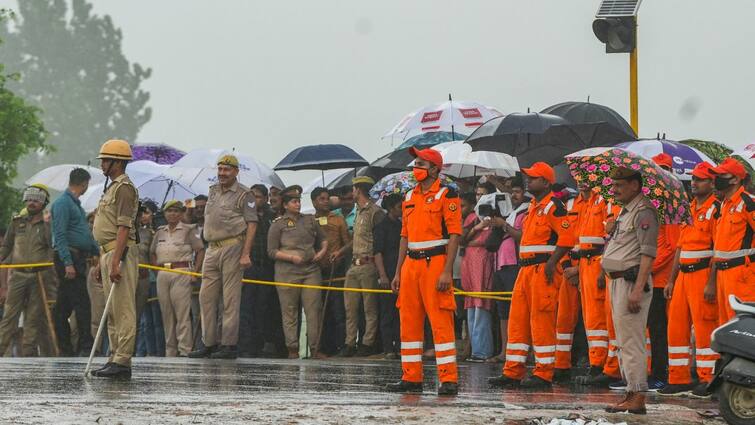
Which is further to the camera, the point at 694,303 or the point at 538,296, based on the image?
the point at 538,296

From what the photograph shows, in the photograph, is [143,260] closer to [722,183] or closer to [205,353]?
[205,353]

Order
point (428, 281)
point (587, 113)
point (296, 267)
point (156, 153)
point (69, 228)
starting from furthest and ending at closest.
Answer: point (156, 153)
point (587, 113)
point (296, 267)
point (69, 228)
point (428, 281)

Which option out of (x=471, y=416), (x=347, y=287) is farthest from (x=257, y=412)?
(x=347, y=287)

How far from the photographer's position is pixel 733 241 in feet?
42.4

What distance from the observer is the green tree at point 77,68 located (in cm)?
13050

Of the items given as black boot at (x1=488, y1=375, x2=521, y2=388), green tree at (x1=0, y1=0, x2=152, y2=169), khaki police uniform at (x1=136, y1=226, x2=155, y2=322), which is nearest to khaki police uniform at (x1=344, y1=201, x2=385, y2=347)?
khaki police uniform at (x1=136, y1=226, x2=155, y2=322)

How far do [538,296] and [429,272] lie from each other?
178cm

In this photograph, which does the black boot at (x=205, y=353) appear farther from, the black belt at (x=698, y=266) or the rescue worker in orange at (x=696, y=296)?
the black belt at (x=698, y=266)

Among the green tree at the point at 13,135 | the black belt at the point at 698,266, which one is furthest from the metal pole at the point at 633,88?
the green tree at the point at 13,135

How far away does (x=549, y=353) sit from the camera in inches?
564

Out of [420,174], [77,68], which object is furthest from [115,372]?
[77,68]

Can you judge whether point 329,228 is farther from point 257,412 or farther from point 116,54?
point 116,54

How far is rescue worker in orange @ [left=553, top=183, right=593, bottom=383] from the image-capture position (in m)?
14.8

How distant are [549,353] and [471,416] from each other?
12.9 feet
